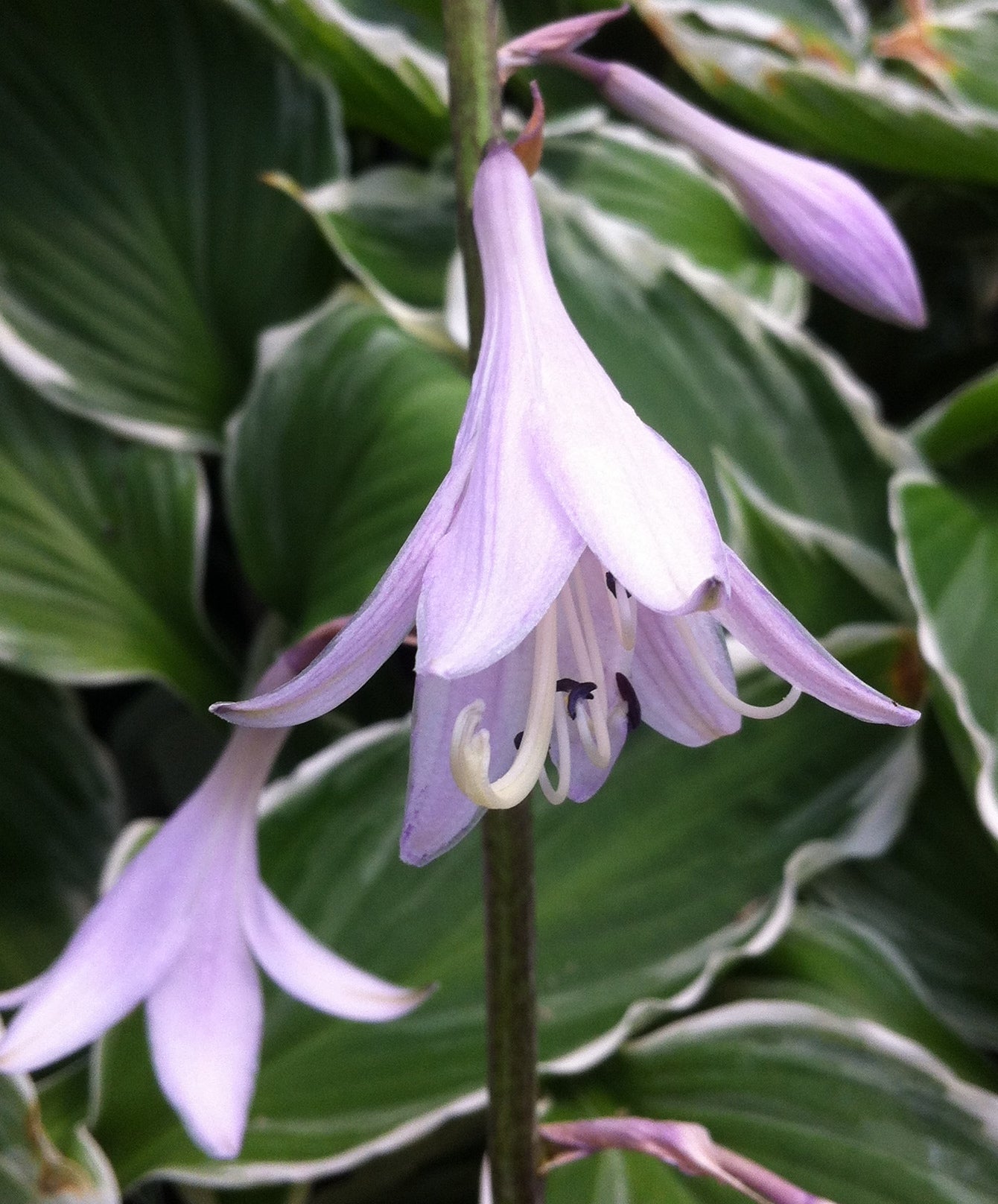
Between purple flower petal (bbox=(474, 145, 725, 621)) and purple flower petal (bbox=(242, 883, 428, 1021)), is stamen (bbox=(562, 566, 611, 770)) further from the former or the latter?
purple flower petal (bbox=(242, 883, 428, 1021))

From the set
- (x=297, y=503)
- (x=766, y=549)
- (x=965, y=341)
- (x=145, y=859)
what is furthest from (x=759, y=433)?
(x=145, y=859)

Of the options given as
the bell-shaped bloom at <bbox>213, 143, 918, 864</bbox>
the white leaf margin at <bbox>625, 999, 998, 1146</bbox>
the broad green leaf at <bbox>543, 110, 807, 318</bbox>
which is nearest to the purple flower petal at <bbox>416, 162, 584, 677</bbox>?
the bell-shaped bloom at <bbox>213, 143, 918, 864</bbox>

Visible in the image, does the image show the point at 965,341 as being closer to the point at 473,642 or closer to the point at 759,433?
the point at 759,433

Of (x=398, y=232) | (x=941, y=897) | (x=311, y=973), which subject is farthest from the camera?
(x=398, y=232)

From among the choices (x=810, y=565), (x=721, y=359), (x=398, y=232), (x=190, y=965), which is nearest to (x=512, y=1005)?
(x=190, y=965)

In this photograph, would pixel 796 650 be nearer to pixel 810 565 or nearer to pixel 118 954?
pixel 118 954

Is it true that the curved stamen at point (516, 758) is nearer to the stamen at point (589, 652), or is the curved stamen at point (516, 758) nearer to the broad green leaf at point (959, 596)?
the stamen at point (589, 652)
